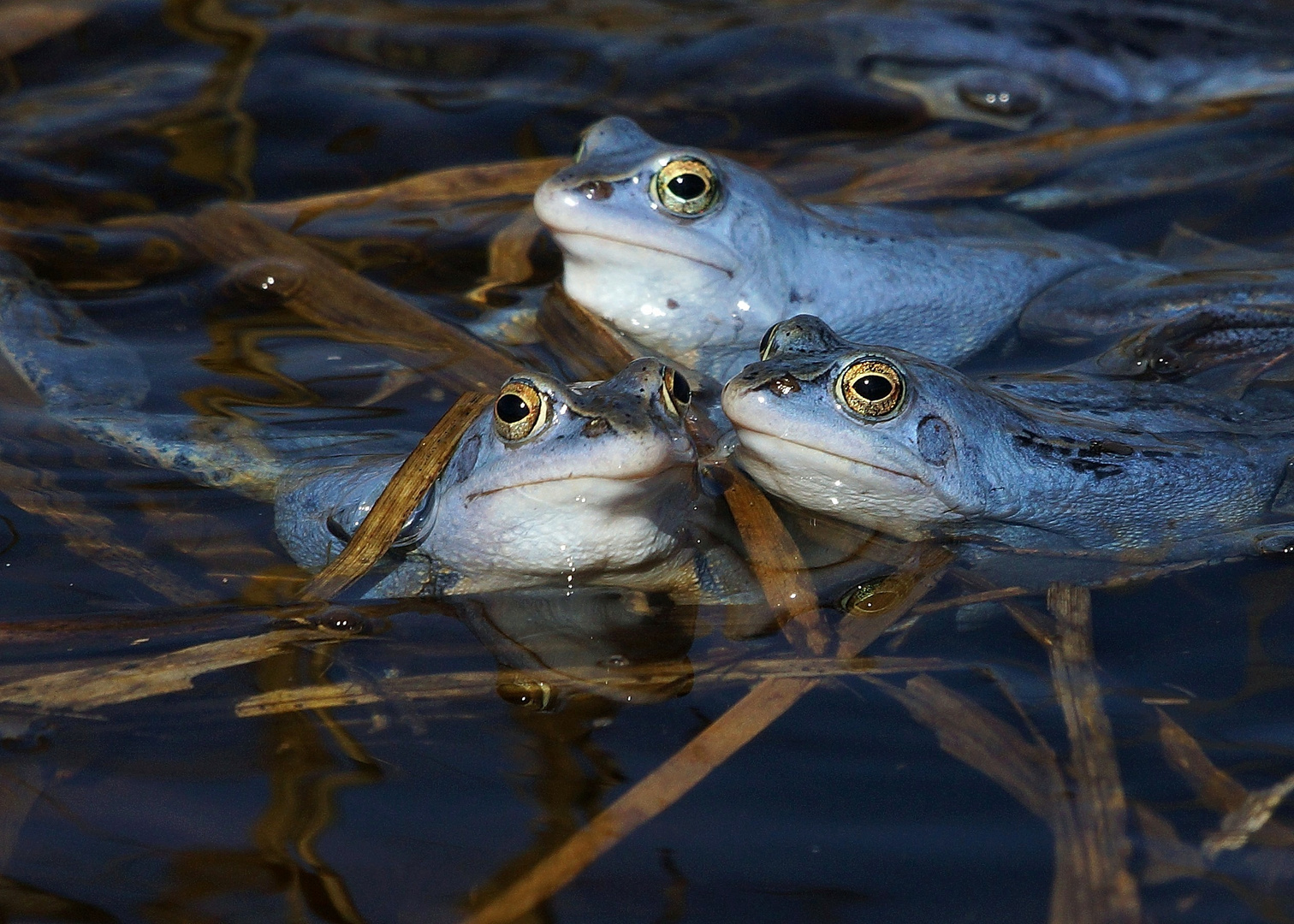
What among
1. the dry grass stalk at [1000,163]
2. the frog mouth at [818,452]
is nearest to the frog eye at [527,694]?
the frog mouth at [818,452]

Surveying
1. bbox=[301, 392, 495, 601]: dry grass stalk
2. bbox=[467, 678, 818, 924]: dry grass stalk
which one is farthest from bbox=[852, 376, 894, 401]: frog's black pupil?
bbox=[301, 392, 495, 601]: dry grass stalk

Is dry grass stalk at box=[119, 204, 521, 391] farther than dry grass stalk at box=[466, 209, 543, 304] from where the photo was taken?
No

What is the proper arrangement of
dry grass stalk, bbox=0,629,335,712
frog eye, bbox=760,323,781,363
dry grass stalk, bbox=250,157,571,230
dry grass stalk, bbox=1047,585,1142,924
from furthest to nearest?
dry grass stalk, bbox=250,157,571,230, frog eye, bbox=760,323,781,363, dry grass stalk, bbox=0,629,335,712, dry grass stalk, bbox=1047,585,1142,924

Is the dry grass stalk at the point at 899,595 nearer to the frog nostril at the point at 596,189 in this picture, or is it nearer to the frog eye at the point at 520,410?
the frog eye at the point at 520,410

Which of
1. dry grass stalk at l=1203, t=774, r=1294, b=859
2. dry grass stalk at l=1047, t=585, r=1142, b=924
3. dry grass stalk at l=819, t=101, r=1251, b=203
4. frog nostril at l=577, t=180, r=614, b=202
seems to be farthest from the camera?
dry grass stalk at l=819, t=101, r=1251, b=203

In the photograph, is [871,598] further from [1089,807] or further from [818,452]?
[1089,807]

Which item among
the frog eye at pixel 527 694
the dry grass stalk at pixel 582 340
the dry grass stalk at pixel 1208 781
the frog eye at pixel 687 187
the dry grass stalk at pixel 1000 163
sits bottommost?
the dry grass stalk at pixel 1208 781

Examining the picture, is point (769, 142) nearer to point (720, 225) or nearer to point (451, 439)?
point (720, 225)

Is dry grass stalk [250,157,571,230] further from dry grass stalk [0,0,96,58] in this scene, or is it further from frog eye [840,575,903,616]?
frog eye [840,575,903,616]

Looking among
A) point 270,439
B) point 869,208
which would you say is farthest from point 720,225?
point 270,439
